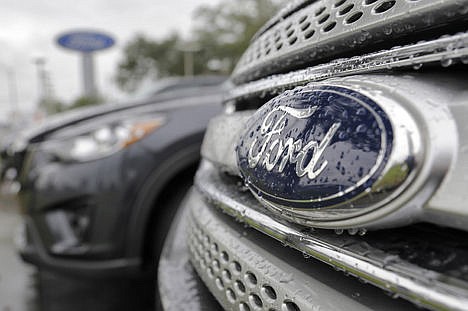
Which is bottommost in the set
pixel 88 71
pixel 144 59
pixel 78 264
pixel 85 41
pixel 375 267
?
pixel 78 264

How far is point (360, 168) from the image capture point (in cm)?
47

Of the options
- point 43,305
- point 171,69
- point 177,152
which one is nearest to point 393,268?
point 177,152

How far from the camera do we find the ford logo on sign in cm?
47

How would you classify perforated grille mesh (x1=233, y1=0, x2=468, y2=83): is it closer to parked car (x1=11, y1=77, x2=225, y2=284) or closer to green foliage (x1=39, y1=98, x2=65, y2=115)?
parked car (x1=11, y1=77, x2=225, y2=284)

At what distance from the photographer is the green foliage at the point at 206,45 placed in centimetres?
2334

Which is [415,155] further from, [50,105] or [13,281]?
[50,105]

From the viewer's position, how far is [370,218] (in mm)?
484

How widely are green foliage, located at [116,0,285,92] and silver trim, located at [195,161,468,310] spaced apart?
18.1 meters

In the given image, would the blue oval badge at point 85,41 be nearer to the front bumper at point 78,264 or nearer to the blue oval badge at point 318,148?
the front bumper at point 78,264

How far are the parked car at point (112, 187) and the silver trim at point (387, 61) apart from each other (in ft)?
3.93

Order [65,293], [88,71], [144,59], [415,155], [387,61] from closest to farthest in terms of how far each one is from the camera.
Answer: [415,155]
[387,61]
[65,293]
[88,71]
[144,59]

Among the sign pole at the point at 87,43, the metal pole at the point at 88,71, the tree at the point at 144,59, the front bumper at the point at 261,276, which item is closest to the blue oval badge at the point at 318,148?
the front bumper at the point at 261,276

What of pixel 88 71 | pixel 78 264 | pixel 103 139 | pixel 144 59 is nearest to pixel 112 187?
pixel 103 139

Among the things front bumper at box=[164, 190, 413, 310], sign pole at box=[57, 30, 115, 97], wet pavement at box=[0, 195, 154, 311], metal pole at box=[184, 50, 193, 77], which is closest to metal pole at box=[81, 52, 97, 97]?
sign pole at box=[57, 30, 115, 97]
